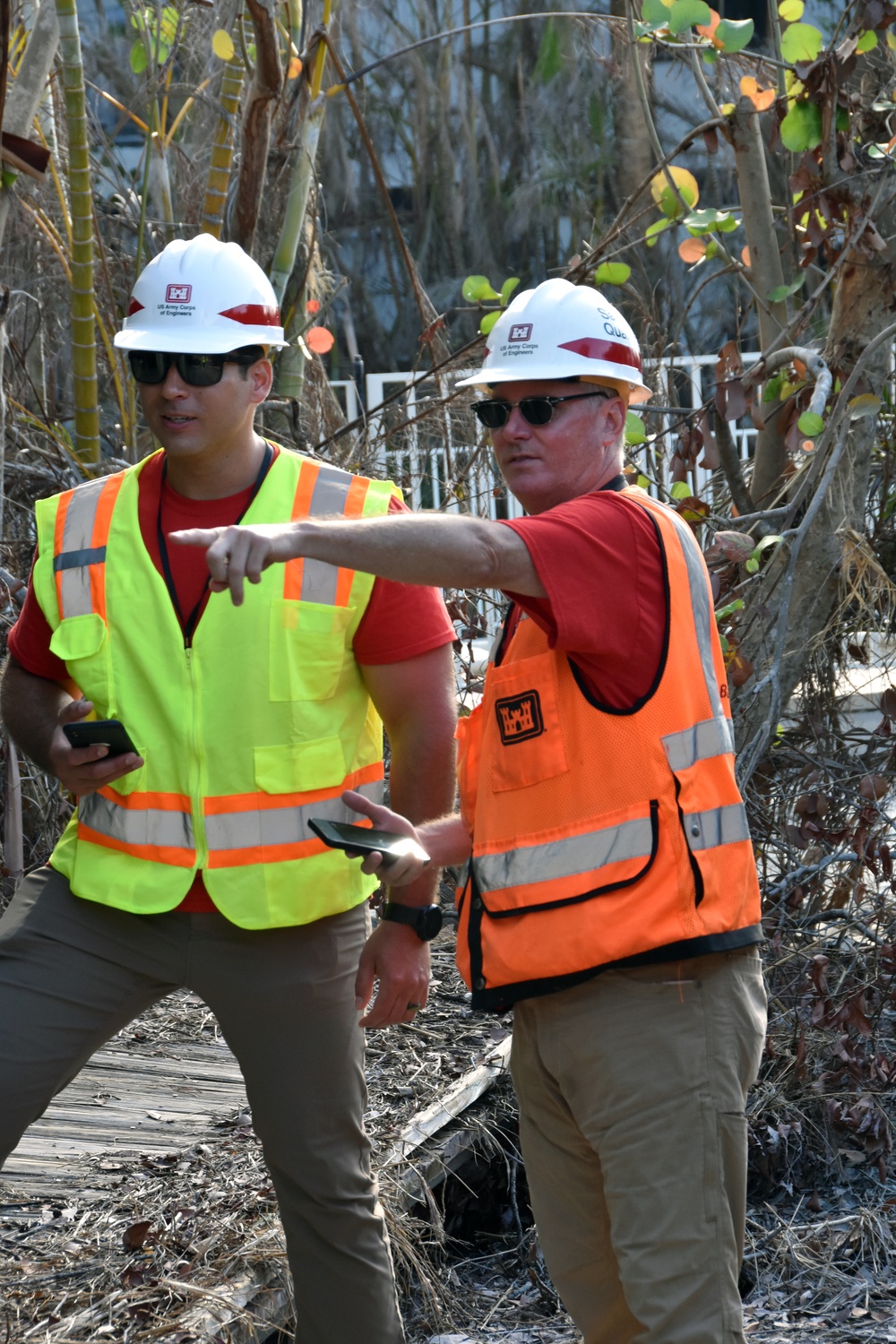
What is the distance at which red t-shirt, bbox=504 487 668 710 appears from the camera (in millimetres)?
2266

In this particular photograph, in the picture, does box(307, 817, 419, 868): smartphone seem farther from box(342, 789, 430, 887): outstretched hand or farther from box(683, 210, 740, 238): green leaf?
box(683, 210, 740, 238): green leaf

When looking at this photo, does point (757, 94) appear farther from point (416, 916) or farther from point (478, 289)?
point (416, 916)

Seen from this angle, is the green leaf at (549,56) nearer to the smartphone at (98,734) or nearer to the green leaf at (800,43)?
the green leaf at (800,43)

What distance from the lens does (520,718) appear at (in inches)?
98.3

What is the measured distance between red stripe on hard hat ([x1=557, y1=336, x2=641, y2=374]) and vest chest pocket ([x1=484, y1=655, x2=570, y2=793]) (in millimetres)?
609

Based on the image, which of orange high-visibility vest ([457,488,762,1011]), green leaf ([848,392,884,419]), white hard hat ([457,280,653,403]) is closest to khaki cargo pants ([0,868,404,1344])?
orange high-visibility vest ([457,488,762,1011])

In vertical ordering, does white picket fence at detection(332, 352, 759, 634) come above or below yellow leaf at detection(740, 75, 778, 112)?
below

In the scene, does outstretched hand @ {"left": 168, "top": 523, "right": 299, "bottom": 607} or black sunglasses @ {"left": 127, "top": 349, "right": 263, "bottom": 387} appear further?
black sunglasses @ {"left": 127, "top": 349, "right": 263, "bottom": 387}

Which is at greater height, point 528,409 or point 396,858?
point 528,409

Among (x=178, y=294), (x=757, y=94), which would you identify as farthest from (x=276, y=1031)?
(x=757, y=94)

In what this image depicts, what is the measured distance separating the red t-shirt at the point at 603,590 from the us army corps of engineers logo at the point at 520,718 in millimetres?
110

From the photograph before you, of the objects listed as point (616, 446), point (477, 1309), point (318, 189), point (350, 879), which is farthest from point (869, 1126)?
point (318, 189)

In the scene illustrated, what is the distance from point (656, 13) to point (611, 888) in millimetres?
3202

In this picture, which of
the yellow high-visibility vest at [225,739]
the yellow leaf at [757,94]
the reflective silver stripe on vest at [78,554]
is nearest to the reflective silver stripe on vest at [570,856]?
the yellow high-visibility vest at [225,739]
